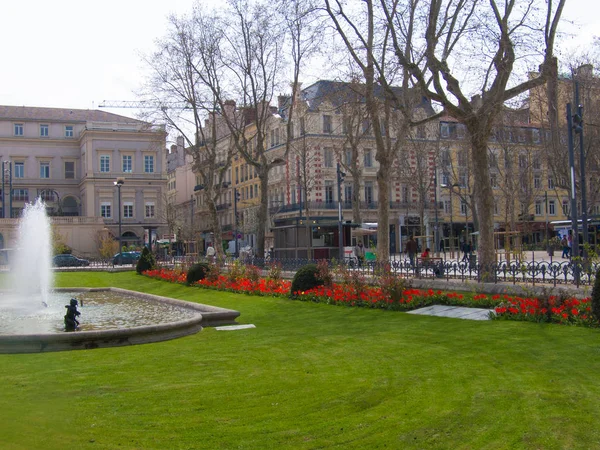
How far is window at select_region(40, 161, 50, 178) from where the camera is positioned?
243ft

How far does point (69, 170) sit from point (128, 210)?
938cm

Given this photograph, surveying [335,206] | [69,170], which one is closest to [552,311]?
[335,206]

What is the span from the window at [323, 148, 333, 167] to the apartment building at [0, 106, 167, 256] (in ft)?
68.1

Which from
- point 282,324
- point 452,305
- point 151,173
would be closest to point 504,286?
point 452,305

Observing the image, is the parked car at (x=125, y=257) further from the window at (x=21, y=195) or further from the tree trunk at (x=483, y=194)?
the tree trunk at (x=483, y=194)

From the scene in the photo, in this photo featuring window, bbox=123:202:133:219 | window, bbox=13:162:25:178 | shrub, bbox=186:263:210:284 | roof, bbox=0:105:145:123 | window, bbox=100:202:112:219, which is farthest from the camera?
roof, bbox=0:105:145:123

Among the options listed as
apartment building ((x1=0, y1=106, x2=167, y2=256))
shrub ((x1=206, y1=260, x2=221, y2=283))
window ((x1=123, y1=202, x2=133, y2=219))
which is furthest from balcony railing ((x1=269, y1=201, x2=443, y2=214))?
shrub ((x1=206, y1=260, x2=221, y2=283))

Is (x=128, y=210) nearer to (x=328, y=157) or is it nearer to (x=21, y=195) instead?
(x=21, y=195)

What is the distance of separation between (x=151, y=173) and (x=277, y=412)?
230 feet

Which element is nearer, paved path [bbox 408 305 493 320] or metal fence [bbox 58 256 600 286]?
paved path [bbox 408 305 493 320]

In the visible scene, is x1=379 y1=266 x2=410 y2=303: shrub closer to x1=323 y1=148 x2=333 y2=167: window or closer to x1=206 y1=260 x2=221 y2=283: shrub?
x1=206 y1=260 x2=221 y2=283: shrub

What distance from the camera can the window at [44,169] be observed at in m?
74.1

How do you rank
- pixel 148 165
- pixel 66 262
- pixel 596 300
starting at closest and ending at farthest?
pixel 596 300, pixel 66 262, pixel 148 165

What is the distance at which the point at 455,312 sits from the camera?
14.2 meters
